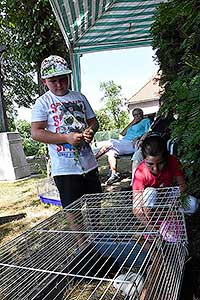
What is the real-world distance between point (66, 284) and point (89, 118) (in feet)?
2.94

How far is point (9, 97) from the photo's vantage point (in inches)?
617

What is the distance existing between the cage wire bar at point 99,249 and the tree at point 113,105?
1067 inches

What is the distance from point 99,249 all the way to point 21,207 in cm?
231

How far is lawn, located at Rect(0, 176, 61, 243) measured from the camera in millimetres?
2861

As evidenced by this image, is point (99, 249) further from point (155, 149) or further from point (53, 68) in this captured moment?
point (53, 68)

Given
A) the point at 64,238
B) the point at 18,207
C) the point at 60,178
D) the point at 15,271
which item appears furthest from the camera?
the point at 18,207

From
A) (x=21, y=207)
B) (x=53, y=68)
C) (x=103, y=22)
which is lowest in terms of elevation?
(x=21, y=207)

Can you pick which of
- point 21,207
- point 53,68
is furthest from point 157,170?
point 21,207

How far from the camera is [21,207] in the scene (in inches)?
145

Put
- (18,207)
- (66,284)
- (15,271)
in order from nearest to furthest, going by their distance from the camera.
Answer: (15,271) < (66,284) < (18,207)

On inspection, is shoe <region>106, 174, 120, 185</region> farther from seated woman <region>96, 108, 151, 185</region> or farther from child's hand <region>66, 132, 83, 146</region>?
child's hand <region>66, 132, 83, 146</region>

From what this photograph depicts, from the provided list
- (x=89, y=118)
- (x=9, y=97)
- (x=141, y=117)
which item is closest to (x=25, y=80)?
(x=9, y=97)

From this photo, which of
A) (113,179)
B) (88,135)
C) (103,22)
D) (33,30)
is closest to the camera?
(88,135)

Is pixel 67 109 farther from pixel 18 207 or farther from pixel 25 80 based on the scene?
pixel 25 80
